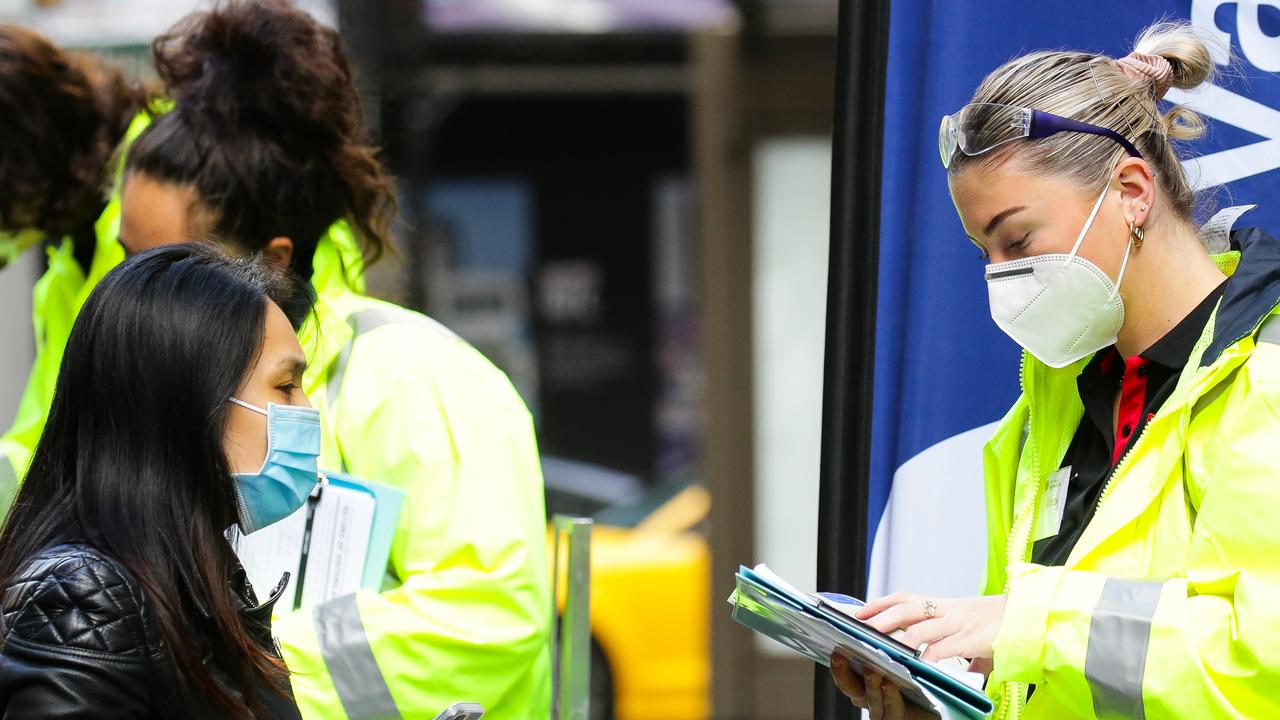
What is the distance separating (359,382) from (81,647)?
0.81 meters

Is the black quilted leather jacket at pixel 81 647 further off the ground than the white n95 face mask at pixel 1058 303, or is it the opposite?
the white n95 face mask at pixel 1058 303

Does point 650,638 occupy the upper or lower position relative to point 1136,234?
lower

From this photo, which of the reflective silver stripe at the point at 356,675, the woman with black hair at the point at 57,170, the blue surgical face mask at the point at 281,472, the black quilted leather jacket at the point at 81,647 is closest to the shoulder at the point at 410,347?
the blue surgical face mask at the point at 281,472

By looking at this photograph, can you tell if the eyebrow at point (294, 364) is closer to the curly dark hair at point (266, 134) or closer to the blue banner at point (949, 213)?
the curly dark hair at point (266, 134)

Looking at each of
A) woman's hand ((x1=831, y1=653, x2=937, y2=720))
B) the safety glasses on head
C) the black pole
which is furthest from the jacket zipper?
the safety glasses on head

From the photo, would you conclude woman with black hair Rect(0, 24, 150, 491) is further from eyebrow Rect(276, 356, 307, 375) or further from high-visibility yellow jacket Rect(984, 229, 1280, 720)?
high-visibility yellow jacket Rect(984, 229, 1280, 720)

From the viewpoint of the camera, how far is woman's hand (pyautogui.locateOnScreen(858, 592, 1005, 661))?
1744mm

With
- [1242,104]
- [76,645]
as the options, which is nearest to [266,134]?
[76,645]

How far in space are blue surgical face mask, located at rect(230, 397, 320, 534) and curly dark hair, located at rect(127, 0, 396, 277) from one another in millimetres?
612

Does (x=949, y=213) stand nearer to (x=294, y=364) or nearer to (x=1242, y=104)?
(x=1242, y=104)

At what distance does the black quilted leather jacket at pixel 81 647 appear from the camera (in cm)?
155

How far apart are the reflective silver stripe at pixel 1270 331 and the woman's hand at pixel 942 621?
437 millimetres

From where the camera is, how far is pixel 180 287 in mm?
1828

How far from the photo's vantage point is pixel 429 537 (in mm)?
A: 2207
